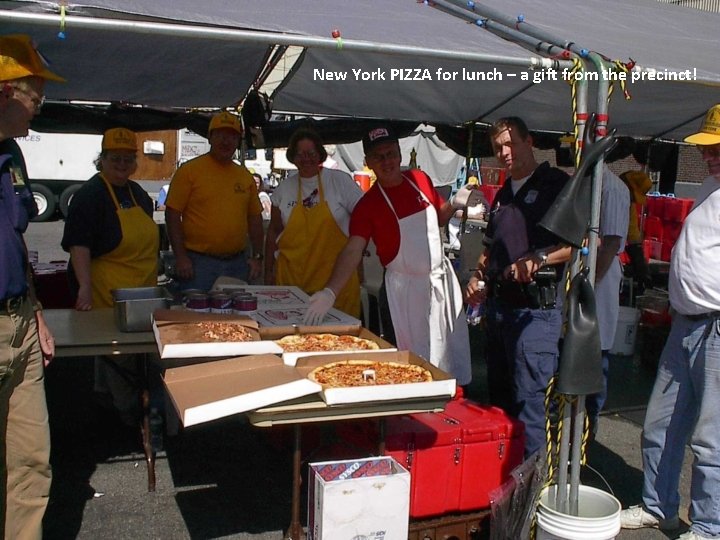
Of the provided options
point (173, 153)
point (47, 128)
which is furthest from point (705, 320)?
point (173, 153)

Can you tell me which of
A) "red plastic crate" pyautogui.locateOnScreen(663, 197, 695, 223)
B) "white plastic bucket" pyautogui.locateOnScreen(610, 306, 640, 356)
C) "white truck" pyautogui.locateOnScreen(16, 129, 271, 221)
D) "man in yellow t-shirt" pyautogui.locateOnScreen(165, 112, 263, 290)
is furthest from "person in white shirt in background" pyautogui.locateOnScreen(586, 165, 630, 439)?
"white truck" pyautogui.locateOnScreen(16, 129, 271, 221)

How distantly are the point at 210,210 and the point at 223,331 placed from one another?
1.61 m

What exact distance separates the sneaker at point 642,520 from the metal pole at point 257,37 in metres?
2.09

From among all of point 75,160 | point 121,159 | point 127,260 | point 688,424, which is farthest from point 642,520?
point 75,160

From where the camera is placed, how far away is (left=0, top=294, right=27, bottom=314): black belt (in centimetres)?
250

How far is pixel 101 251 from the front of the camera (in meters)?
3.97

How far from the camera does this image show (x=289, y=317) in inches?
143

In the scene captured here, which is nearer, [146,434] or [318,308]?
[318,308]

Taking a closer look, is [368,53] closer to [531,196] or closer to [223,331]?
[531,196]

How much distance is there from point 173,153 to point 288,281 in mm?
13042

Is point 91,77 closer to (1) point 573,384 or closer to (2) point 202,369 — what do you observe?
(2) point 202,369

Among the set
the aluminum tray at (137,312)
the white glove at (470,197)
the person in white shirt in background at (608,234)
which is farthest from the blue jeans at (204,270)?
the person in white shirt in background at (608,234)

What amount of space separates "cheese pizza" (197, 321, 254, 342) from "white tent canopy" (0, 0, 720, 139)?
121 cm

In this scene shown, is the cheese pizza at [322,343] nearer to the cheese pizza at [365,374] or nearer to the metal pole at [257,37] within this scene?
the cheese pizza at [365,374]
